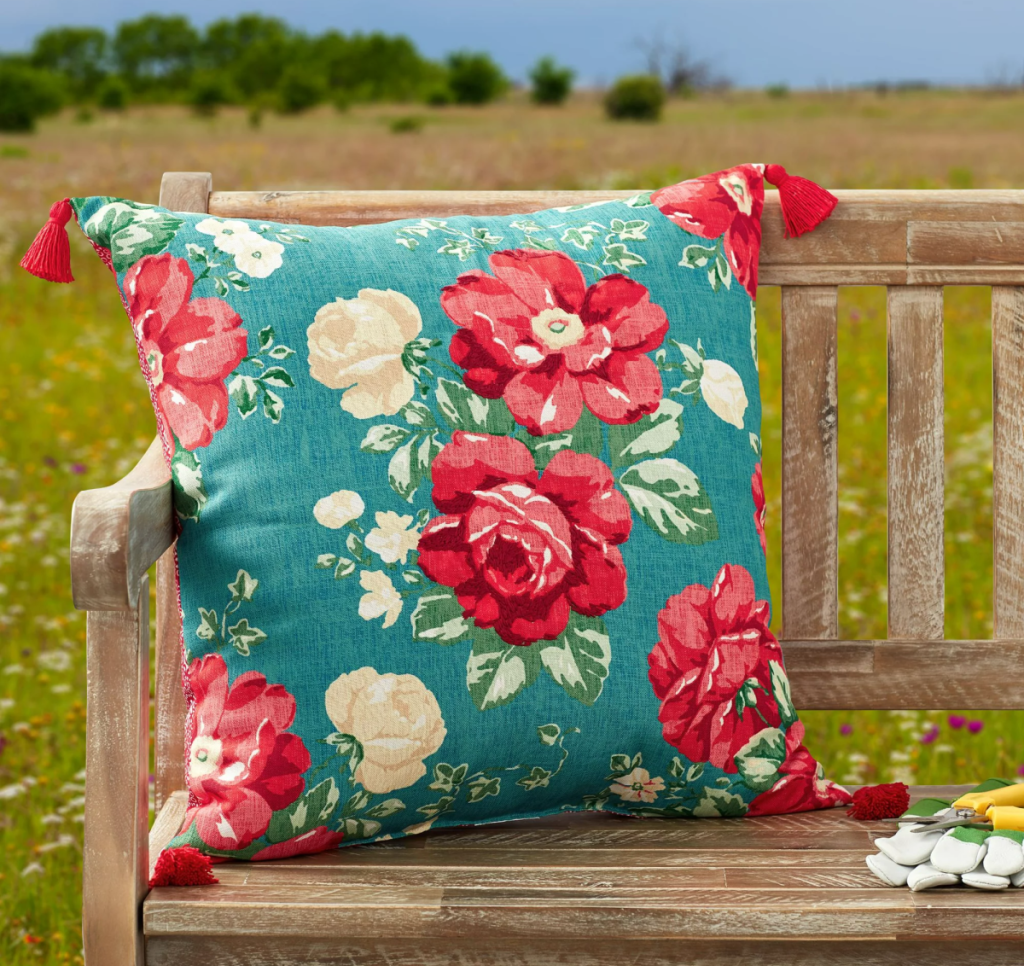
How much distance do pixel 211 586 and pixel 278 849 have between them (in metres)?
0.25

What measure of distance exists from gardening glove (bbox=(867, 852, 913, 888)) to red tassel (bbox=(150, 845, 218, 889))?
1.94ft

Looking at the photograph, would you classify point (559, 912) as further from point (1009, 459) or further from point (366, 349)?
point (1009, 459)

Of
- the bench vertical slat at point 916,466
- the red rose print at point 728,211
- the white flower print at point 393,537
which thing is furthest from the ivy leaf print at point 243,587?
the bench vertical slat at point 916,466

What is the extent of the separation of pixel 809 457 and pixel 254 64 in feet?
132

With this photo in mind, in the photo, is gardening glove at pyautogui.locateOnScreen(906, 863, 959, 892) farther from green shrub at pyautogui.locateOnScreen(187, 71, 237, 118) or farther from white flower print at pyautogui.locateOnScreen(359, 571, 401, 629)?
green shrub at pyautogui.locateOnScreen(187, 71, 237, 118)

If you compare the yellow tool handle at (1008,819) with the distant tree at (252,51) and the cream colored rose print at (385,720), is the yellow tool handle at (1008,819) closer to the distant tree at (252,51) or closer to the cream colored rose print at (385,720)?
the cream colored rose print at (385,720)

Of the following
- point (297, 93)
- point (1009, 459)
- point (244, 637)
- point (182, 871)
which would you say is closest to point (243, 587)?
point (244, 637)

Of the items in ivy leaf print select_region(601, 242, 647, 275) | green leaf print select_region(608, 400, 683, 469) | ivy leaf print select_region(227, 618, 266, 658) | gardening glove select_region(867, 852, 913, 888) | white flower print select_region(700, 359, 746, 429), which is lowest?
gardening glove select_region(867, 852, 913, 888)

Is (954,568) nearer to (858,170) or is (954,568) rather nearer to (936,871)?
(936,871)

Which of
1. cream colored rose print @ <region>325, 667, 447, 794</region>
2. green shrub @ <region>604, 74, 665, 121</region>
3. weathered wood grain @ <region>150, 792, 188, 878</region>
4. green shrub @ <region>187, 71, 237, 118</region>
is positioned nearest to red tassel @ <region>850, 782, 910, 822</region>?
cream colored rose print @ <region>325, 667, 447, 794</region>

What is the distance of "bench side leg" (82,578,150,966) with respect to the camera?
3.17 feet

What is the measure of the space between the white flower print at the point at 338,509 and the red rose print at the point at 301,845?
0.28 meters

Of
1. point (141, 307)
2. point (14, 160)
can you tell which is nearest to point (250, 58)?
point (14, 160)

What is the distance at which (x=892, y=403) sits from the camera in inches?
55.1
